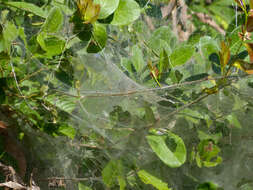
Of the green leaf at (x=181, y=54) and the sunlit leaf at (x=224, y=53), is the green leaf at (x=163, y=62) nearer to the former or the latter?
the green leaf at (x=181, y=54)

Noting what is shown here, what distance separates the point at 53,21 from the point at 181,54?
36cm

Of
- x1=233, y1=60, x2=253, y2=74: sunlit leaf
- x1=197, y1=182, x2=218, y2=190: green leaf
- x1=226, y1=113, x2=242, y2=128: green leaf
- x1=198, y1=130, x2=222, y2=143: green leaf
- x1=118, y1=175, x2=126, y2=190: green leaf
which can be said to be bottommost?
x1=118, y1=175, x2=126, y2=190: green leaf

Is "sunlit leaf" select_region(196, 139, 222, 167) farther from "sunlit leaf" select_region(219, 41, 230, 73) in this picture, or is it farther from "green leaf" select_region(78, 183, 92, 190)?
"green leaf" select_region(78, 183, 92, 190)

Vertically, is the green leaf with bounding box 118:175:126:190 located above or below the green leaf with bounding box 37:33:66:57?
below

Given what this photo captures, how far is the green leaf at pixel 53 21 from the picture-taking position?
2.50 feet

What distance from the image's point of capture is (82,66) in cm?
95

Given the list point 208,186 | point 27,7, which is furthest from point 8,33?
point 208,186

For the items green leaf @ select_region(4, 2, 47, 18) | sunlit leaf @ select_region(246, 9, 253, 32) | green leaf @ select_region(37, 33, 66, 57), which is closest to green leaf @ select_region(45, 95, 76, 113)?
green leaf @ select_region(37, 33, 66, 57)

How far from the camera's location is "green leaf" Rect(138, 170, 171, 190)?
836 mm

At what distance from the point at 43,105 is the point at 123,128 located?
0.81 feet

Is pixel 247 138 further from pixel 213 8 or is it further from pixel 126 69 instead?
pixel 213 8

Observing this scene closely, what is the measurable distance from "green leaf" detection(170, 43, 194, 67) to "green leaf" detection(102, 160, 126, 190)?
0.35m

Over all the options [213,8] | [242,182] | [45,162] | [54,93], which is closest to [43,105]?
[54,93]

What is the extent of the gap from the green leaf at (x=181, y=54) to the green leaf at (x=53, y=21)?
32cm
